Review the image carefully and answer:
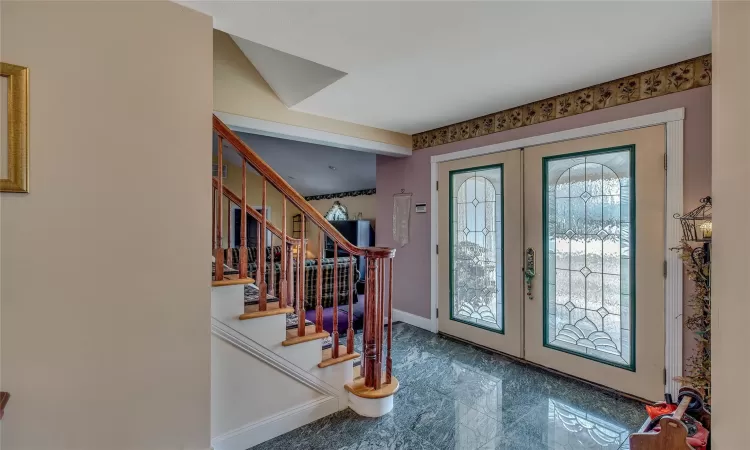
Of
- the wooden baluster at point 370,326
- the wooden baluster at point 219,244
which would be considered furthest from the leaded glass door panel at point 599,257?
the wooden baluster at point 219,244

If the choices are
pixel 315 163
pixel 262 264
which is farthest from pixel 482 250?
pixel 315 163

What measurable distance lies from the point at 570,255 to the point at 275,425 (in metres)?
2.46

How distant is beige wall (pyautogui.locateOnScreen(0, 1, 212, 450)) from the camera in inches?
52.4

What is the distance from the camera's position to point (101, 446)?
4.82 feet

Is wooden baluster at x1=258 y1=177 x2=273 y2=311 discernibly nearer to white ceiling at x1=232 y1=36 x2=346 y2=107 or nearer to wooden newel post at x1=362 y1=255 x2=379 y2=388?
wooden newel post at x1=362 y1=255 x2=379 y2=388

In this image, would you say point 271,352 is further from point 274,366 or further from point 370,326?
point 370,326

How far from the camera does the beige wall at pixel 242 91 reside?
257 centimetres

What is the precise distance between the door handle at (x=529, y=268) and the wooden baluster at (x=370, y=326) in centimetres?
150

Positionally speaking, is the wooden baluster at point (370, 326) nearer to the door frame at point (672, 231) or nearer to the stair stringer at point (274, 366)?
the stair stringer at point (274, 366)

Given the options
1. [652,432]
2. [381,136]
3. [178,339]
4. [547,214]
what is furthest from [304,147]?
[652,432]

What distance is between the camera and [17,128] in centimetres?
129

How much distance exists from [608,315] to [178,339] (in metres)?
2.84

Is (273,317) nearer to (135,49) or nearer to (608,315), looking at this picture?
(135,49)

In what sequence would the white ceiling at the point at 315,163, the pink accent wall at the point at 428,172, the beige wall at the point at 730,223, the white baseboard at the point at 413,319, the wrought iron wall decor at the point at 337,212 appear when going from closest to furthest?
the beige wall at the point at 730,223, the pink accent wall at the point at 428,172, the white baseboard at the point at 413,319, the white ceiling at the point at 315,163, the wrought iron wall decor at the point at 337,212
